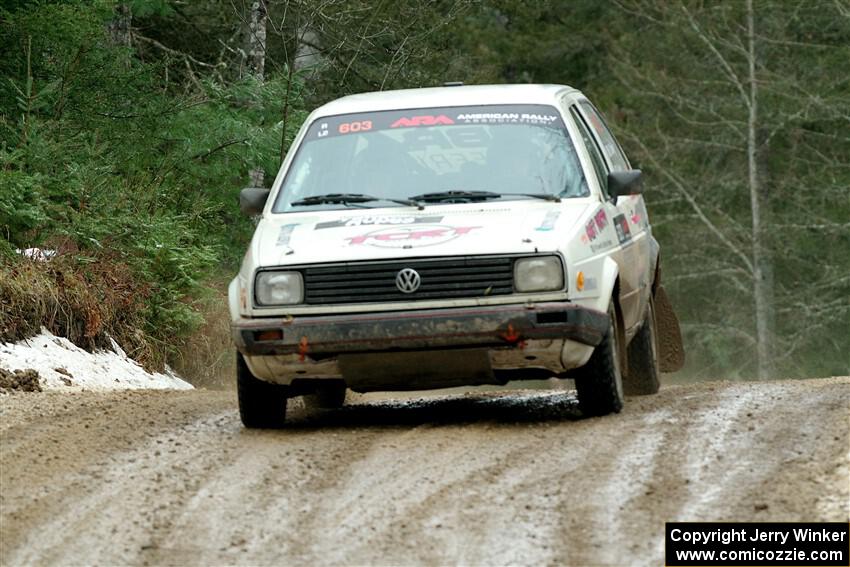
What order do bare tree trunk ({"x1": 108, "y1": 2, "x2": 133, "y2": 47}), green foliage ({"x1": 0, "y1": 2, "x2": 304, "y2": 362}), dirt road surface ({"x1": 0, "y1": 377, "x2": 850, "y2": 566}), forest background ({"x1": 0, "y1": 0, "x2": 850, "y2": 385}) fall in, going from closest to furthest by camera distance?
dirt road surface ({"x1": 0, "y1": 377, "x2": 850, "y2": 566})
green foliage ({"x1": 0, "y1": 2, "x2": 304, "y2": 362})
forest background ({"x1": 0, "y1": 0, "x2": 850, "y2": 385})
bare tree trunk ({"x1": 108, "y1": 2, "x2": 133, "y2": 47})

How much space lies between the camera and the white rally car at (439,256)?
812 centimetres

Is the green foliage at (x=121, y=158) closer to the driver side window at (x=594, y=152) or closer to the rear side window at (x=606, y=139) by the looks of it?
the rear side window at (x=606, y=139)

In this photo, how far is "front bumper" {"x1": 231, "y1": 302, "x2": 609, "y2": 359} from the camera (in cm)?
807

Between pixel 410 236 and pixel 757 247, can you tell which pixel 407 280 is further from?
pixel 757 247

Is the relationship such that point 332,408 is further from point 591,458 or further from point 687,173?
point 687,173

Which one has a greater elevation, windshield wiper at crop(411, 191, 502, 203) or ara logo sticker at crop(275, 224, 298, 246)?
windshield wiper at crop(411, 191, 502, 203)

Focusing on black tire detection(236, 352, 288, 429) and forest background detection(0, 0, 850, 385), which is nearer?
black tire detection(236, 352, 288, 429)

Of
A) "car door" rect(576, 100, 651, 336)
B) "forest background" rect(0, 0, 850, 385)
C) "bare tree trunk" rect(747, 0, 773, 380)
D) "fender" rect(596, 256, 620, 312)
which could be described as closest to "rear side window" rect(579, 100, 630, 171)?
"car door" rect(576, 100, 651, 336)

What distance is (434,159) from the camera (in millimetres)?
9242

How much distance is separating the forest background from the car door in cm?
460

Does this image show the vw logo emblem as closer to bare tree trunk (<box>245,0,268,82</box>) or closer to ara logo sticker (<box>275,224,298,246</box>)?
ara logo sticker (<box>275,224,298,246</box>)
